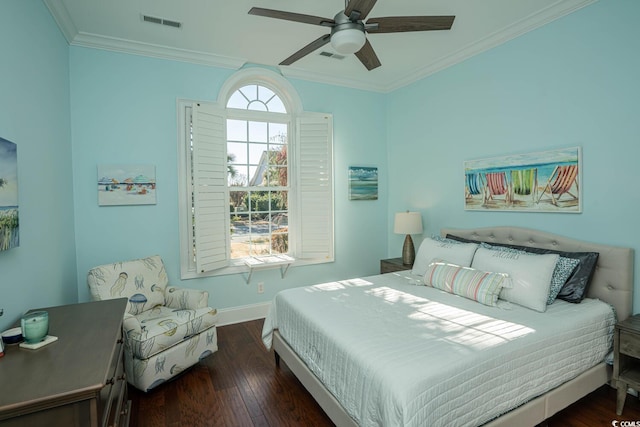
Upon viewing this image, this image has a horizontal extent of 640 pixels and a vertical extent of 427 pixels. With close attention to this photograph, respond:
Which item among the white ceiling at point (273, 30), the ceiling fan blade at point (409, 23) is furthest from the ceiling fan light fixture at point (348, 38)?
the white ceiling at point (273, 30)

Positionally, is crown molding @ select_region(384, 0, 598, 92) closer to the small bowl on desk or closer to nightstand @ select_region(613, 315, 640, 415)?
nightstand @ select_region(613, 315, 640, 415)

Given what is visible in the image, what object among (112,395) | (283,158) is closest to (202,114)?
(283,158)

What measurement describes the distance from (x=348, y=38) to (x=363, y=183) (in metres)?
2.49

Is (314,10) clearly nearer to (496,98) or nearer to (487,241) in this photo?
(496,98)

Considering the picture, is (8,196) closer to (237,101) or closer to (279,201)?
(237,101)

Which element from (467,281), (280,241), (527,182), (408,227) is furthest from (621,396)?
(280,241)

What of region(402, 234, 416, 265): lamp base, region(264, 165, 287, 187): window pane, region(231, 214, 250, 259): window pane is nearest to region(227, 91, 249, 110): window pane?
region(264, 165, 287, 187): window pane

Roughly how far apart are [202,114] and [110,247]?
1588 millimetres

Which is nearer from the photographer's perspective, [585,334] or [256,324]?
[585,334]

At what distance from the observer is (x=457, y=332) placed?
74.4 inches

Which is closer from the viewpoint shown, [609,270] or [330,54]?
[609,270]

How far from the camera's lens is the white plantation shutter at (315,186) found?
401 centimetres

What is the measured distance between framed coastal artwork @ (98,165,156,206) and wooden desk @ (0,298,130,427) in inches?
62.6

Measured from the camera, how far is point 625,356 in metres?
2.14
